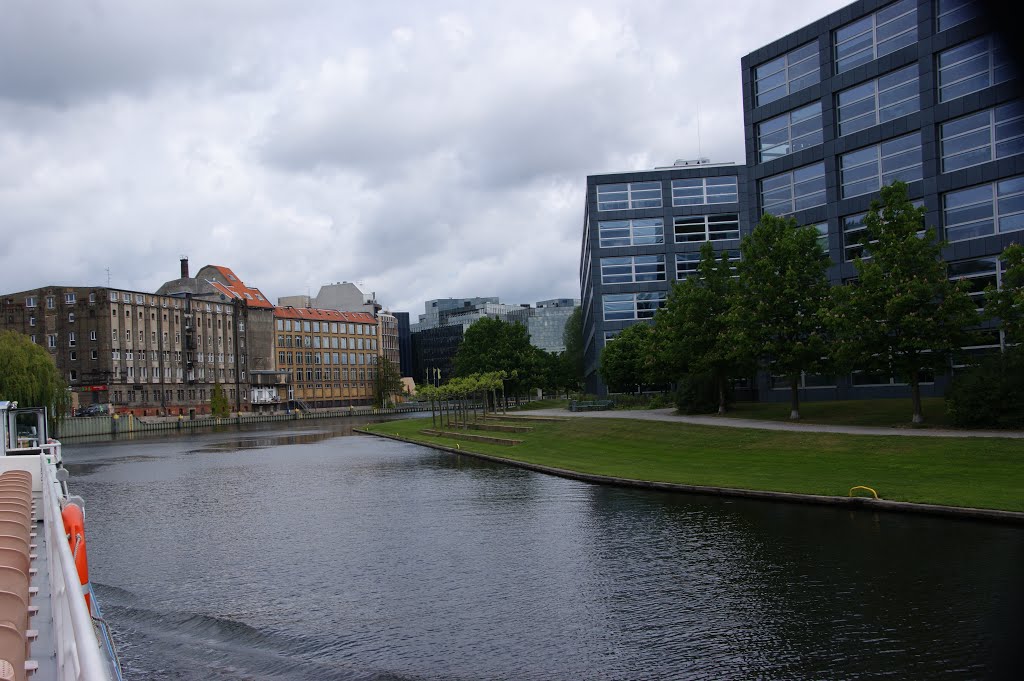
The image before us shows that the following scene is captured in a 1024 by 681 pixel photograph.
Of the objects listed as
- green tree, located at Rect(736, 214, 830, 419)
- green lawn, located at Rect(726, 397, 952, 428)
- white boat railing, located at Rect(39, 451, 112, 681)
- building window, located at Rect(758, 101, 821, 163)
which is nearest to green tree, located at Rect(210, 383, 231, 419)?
green lawn, located at Rect(726, 397, 952, 428)

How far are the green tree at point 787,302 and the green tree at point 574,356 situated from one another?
11144 cm

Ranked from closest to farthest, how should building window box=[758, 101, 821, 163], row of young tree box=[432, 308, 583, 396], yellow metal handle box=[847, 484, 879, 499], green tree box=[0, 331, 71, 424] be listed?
yellow metal handle box=[847, 484, 879, 499]
building window box=[758, 101, 821, 163]
green tree box=[0, 331, 71, 424]
row of young tree box=[432, 308, 583, 396]

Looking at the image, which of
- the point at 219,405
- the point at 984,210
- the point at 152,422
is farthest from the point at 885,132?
the point at 219,405

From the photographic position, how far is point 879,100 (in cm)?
5288

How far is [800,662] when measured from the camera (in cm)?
1388

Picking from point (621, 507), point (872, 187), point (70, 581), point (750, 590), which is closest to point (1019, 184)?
point (872, 187)

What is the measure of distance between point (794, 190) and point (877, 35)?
1148 cm

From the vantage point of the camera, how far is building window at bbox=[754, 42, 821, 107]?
58.0 meters

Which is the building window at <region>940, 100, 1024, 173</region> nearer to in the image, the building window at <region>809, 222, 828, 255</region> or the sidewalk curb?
the building window at <region>809, 222, 828, 255</region>

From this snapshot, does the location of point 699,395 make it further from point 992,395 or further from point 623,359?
point 623,359

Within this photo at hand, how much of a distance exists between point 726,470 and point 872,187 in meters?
27.6

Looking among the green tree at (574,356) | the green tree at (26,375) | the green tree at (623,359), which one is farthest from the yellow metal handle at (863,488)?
the green tree at (574,356)

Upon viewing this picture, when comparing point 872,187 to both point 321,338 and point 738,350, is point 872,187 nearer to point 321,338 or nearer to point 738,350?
point 738,350

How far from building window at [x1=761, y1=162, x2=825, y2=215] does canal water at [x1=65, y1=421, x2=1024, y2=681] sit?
33.7m
